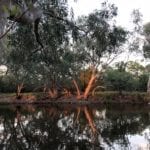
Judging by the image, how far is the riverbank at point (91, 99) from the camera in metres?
37.3

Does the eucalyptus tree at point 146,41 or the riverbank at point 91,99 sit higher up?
the eucalyptus tree at point 146,41

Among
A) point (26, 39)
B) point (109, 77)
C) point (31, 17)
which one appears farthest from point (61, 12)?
point (109, 77)

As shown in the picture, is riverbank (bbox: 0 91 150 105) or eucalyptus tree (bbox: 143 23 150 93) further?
eucalyptus tree (bbox: 143 23 150 93)

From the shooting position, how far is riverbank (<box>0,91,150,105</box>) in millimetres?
37312

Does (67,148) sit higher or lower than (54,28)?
lower

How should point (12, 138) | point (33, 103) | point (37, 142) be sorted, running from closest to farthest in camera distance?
point (37, 142), point (12, 138), point (33, 103)

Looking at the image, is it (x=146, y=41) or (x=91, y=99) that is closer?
(x=91, y=99)

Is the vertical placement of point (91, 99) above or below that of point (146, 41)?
below

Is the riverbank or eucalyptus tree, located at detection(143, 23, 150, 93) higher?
eucalyptus tree, located at detection(143, 23, 150, 93)

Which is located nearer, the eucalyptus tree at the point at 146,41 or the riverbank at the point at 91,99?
the riverbank at the point at 91,99

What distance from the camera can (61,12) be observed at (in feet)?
28.2

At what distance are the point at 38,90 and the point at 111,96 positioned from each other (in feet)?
28.1

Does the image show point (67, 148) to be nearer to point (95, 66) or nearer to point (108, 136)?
point (108, 136)

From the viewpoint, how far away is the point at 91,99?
123ft
